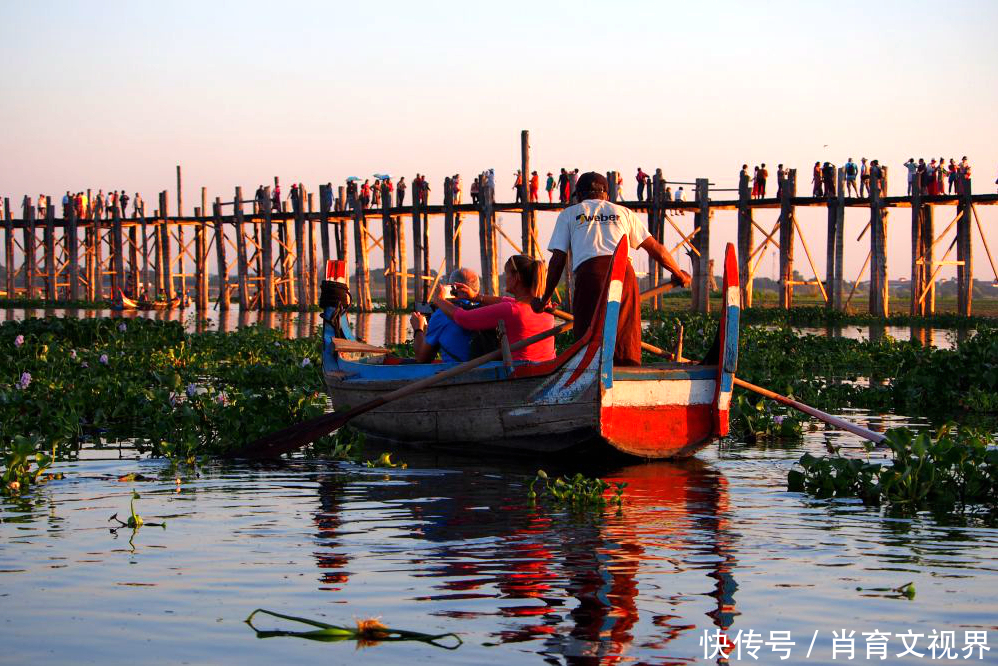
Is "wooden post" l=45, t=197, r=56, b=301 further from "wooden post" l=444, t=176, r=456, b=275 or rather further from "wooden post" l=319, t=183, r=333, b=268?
"wooden post" l=444, t=176, r=456, b=275

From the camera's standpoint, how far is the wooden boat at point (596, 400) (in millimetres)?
8320

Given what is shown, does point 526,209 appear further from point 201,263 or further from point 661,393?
point 661,393

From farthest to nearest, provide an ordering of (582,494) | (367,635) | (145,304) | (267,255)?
(145,304), (267,255), (582,494), (367,635)

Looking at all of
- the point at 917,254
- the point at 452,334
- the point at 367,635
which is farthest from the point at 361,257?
the point at 367,635

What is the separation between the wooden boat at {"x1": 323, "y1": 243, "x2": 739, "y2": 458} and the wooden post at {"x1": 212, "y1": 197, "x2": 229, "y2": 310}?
2991cm

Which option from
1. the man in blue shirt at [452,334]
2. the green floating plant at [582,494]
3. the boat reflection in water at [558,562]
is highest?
the man in blue shirt at [452,334]

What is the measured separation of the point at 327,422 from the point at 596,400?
202cm

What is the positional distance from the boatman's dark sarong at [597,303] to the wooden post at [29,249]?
37106mm

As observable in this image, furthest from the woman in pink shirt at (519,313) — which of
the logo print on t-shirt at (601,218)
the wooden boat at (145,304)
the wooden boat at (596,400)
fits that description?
the wooden boat at (145,304)

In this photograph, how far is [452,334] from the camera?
985 centimetres

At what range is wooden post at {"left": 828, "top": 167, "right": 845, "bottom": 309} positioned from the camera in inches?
1059

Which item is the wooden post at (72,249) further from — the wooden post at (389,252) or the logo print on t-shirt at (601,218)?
the logo print on t-shirt at (601,218)

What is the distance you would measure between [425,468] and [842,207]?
20.0m

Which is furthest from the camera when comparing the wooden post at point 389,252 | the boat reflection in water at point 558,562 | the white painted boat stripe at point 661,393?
the wooden post at point 389,252
